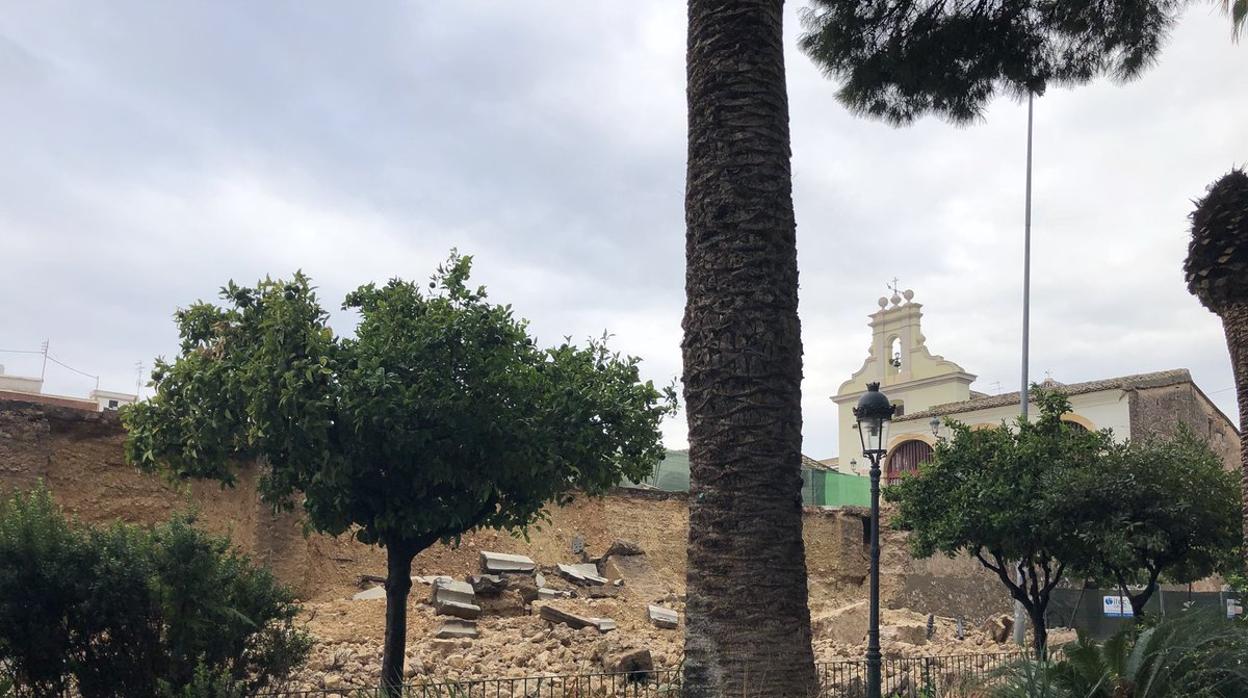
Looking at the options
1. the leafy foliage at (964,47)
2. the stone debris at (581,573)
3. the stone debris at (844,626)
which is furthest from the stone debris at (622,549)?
the leafy foliage at (964,47)

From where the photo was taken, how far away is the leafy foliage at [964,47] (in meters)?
8.73

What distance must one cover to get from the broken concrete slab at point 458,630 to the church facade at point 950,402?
6.45 metres

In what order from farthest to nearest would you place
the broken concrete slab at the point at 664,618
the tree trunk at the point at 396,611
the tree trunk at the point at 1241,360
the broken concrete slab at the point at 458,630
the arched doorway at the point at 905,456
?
the arched doorway at the point at 905,456 → the broken concrete slab at the point at 664,618 → the broken concrete slab at the point at 458,630 → the tree trunk at the point at 396,611 → the tree trunk at the point at 1241,360

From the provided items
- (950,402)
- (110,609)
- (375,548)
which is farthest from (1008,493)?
(950,402)

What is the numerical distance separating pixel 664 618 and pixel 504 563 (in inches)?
113

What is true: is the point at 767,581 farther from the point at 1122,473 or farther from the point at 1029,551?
the point at 1029,551

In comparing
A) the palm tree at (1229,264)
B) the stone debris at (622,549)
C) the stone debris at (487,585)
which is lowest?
the stone debris at (487,585)

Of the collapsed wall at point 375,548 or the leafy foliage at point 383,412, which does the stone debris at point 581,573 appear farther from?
the leafy foliage at point 383,412

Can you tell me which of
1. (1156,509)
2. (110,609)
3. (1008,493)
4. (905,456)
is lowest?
(110,609)

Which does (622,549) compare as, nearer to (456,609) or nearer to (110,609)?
(456,609)

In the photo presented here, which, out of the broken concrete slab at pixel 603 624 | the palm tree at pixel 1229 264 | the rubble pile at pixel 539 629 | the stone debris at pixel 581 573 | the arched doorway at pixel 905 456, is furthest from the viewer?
the arched doorway at pixel 905 456

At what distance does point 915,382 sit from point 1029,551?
30.9 m

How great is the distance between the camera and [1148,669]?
19.1 ft

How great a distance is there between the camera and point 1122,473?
483 inches
